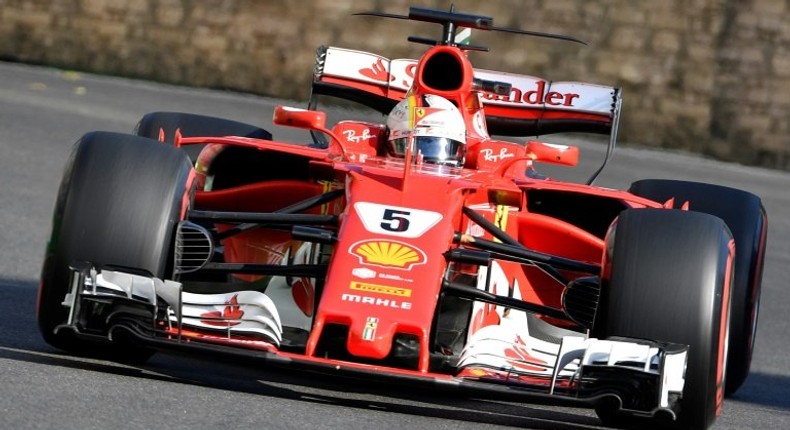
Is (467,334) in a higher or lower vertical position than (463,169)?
lower

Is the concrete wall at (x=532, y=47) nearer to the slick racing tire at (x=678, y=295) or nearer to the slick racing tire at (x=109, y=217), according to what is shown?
the slick racing tire at (x=678, y=295)

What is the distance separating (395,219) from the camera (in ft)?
20.4

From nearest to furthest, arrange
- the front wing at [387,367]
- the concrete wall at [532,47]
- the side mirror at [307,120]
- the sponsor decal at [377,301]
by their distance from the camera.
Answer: the front wing at [387,367] < the sponsor decal at [377,301] < the side mirror at [307,120] < the concrete wall at [532,47]

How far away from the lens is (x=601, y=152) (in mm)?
17562

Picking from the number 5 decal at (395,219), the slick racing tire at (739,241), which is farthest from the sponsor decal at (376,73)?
the number 5 decal at (395,219)

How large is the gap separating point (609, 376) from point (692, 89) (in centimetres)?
1252

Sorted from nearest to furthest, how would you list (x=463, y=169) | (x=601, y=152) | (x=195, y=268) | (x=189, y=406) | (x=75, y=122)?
(x=189, y=406) → (x=195, y=268) → (x=463, y=169) → (x=75, y=122) → (x=601, y=152)

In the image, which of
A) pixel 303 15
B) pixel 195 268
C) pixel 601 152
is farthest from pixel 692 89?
pixel 195 268

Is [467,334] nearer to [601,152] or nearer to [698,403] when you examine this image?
[698,403]

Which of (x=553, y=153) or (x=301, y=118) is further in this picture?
(x=301, y=118)

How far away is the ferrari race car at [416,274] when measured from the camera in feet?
18.7

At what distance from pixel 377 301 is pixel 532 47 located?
41.2 ft

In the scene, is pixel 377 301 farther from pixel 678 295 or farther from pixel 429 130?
pixel 429 130

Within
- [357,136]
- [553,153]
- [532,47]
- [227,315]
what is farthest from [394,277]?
[532,47]
